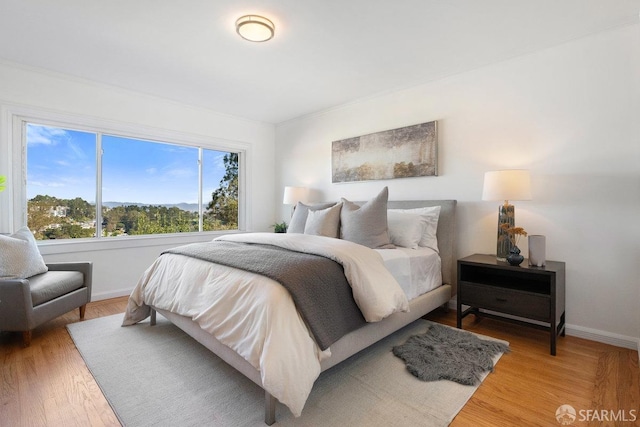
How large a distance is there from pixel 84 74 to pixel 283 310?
11.3 ft

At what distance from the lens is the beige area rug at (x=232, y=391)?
1527mm

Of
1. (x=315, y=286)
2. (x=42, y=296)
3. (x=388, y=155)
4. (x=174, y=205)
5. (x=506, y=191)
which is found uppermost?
(x=388, y=155)

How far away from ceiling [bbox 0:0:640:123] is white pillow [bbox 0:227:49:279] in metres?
1.67

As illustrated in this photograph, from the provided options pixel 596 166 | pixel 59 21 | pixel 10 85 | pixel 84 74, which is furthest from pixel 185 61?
pixel 596 166

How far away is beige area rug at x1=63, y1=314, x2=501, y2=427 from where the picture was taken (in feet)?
5.01

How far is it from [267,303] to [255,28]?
198 centimetres

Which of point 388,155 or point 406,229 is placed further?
point 388,155

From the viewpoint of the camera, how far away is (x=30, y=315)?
88.7 inches

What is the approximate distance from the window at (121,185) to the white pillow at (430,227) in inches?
119

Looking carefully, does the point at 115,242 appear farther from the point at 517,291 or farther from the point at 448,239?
the point at 517,291

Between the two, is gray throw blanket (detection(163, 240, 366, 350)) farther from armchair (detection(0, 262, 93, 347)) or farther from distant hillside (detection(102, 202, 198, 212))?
distant hillside (detection(102, 202, 198, 212))

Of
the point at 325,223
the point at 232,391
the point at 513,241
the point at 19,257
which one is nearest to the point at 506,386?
the point at 513,241

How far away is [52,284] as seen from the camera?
2508 mm

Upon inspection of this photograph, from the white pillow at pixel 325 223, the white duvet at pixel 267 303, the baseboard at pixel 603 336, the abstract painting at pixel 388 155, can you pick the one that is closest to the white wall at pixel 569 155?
the baseboard at pixel 603 336
